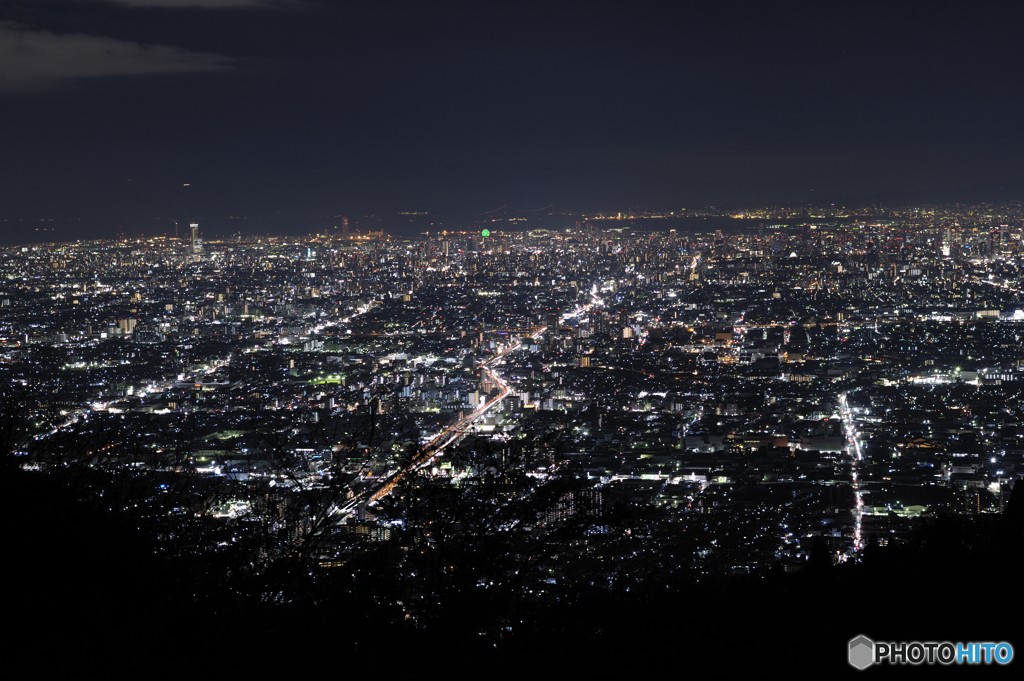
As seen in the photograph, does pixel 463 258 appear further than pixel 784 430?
Yes

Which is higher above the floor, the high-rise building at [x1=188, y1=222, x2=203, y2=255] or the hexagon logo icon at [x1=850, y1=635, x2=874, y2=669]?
the high-rise building at [x1=188, y1=222, x2=203, y2=255]

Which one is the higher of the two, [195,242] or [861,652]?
[195,242]

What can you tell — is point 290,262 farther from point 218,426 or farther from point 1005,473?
point 1005,473

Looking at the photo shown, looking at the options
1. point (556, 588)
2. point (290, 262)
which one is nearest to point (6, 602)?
point (556, 588)

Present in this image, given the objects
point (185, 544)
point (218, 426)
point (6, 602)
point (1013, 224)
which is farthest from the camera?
point (1013, 224)

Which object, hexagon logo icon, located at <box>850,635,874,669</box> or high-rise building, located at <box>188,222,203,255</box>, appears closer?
hexagon logo icon, located at <box>850,635,874,669</box>

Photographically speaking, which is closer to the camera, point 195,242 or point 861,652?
point 861,652

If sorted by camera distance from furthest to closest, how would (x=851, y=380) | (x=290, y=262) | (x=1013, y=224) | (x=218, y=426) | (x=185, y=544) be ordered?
(x=290, y=262), (x=1013, y=224), (x=851, y=380), (x=218, y=426), (x=185, y=544)

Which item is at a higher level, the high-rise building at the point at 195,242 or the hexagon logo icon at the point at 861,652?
the high-rise building at the point at 195,242
